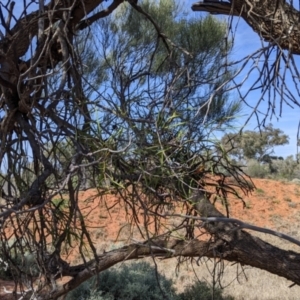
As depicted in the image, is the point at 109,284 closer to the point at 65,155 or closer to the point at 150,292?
the point at 150,292

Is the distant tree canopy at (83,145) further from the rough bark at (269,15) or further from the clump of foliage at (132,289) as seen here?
the clump of foliage at (132,289)

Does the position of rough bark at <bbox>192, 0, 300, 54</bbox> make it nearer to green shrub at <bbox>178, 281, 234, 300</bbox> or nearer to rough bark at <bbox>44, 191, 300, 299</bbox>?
rough bark at <bbox>44, 191, 300, 299</bbox>

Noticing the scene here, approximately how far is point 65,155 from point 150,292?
6.15m

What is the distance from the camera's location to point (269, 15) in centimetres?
300

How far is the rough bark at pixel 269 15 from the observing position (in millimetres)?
2908

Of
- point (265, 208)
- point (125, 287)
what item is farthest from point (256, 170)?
point (125, 287)

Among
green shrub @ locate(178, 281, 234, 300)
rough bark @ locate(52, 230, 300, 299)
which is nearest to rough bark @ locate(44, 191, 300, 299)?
rough bark @ locate(52, 230, 300, 299)

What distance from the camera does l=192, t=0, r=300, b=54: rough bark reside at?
291cm

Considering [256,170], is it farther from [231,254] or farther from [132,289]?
[231,254]

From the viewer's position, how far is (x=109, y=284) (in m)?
8.82

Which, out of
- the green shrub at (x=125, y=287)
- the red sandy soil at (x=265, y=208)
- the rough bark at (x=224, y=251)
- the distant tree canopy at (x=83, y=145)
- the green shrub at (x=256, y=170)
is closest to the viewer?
the distant tree canopy at (x=83, y=145)

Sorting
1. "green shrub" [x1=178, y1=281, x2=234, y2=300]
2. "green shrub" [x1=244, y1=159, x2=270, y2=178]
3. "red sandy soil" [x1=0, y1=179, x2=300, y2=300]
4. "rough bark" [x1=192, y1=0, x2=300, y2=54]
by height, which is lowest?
"green shrub" [x1=178, y1=281, x2=234, y2=300]

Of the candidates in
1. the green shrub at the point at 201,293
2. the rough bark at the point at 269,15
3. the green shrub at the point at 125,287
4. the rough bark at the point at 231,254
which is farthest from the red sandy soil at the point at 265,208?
the rough bark at the point at 269,15

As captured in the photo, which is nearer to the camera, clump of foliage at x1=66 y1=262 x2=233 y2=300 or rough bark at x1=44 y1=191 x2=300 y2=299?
rough bark at x1=44 y1=191 x2=300 y2=299
